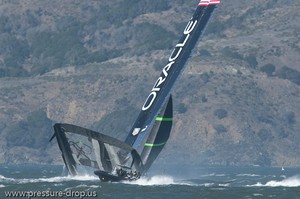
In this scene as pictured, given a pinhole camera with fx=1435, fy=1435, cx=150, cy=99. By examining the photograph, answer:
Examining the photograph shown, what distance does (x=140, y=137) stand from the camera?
11388 centimetres

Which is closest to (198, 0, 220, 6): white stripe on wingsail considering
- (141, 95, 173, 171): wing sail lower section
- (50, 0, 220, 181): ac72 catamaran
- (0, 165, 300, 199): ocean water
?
(50, 0, 220, 181): ac72 catamaran

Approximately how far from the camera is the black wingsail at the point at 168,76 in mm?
114500

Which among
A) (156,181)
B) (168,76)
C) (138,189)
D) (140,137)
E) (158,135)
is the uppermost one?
(168,76)

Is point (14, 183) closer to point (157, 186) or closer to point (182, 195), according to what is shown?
point (157, 186)

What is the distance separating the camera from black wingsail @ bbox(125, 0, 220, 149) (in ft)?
376

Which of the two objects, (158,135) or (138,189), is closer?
(138,189)

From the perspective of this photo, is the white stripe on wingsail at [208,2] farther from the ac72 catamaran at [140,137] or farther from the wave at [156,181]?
the wave at [156,181]

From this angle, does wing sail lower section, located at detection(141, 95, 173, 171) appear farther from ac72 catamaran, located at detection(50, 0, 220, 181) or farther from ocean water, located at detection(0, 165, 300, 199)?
ocean water, located at detection(0, 165, 300, 199)

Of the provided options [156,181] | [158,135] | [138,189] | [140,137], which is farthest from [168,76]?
[138,189]

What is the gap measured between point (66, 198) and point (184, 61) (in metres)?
27.0

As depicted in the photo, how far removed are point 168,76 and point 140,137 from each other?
661 centimetres

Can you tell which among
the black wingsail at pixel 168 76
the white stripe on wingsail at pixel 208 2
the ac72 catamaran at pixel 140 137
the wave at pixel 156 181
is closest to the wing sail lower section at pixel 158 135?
the ac72 catamaran at pixel 140 137

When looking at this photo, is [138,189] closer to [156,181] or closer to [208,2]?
[156,181]

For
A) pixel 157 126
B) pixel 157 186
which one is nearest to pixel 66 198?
pixel 157 186
